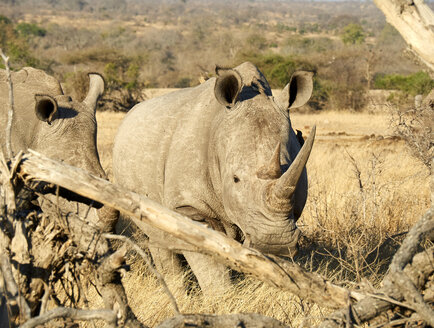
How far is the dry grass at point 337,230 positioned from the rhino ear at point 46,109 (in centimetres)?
143

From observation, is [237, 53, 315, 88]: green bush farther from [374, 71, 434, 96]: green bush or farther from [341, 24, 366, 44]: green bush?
[341, 24, 366, 44]: green bush

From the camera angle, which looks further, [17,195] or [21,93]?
[21,93]

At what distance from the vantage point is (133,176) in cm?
A: 538

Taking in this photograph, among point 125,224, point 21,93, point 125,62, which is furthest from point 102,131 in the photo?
point 125,62

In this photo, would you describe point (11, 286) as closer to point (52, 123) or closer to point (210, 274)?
point (210, 274)

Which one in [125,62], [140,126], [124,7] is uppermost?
[140,126]

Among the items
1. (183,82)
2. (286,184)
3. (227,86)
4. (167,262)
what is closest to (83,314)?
(286,184)

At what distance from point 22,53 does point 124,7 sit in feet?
365

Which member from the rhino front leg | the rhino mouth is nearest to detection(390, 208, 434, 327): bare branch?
the rhino mouth

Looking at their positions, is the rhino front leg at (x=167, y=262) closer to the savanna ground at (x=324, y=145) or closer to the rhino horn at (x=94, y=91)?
the savanna ground at (x=324, y=145)

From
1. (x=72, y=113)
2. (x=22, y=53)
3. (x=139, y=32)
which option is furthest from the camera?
(x=139, y=32)

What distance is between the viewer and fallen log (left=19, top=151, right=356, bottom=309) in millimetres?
2693

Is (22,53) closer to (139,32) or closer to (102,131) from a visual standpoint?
(102,131)

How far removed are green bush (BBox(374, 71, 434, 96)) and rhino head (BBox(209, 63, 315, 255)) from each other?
13.1m
